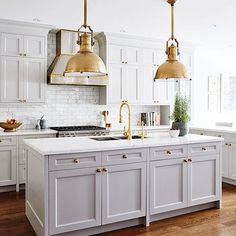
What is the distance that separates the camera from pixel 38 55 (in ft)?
17.2

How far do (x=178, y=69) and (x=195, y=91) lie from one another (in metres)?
4.16

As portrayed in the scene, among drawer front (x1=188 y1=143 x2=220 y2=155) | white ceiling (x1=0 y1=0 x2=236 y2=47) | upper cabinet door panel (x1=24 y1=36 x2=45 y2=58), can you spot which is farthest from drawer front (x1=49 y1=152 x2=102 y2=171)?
upper cabinet door panel (x1=24 y1=36 x2=45 y2=58)

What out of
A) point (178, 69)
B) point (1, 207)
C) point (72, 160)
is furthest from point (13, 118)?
point (178, 69)

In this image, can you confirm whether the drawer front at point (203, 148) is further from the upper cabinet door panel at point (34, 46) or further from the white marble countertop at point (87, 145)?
the upper cabinet door panel at point (34, 46)

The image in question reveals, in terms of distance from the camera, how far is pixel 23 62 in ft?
16.8

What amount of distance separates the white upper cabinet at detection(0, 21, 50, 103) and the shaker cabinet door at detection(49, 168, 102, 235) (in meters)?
2.57

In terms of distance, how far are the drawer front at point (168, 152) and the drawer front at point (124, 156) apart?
0.40 ft

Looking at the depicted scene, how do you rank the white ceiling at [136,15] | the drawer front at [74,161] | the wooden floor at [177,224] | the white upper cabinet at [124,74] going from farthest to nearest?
the white upper cabinet at [124,74], the white ceiling at [136,15], the wooden floor at [177,224], the drawer front at [74,161]

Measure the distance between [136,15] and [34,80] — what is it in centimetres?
201

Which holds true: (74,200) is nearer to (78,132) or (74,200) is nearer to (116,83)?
(78,132)

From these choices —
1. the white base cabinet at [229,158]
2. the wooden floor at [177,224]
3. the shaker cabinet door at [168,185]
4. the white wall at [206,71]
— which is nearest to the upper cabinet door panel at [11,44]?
the wooden floor at [177,224]

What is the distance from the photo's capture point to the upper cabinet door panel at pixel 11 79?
16.3ft

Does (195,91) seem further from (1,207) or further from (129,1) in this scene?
(1,207)

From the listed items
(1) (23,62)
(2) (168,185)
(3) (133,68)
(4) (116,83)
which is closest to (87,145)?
(2) (168,185)
